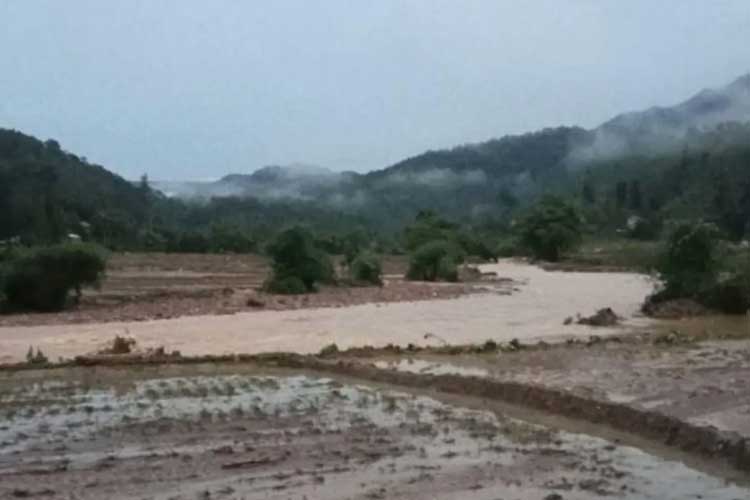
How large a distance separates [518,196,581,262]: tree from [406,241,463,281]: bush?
24173 mm

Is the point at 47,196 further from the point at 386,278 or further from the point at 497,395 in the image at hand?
the point at 497,395

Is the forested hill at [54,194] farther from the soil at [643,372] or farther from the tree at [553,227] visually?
the soil at [643,372]

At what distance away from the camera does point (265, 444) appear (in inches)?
464

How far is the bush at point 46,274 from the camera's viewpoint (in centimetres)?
3375

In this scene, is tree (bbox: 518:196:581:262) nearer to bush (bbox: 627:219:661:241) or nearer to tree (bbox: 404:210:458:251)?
tree (bbox: 404:210:458:251)

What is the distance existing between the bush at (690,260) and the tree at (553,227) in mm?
43588

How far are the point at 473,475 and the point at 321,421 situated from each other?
3996 millimetres

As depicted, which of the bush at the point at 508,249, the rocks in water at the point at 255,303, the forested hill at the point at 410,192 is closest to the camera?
the rocks in water at the point at 255,303

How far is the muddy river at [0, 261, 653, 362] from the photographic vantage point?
2431cm

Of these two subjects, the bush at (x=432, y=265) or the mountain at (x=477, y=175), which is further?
the mountain at (x=477, y=175)

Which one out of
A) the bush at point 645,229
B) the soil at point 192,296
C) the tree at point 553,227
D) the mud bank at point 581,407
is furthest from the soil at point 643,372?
the bush at point 645,229

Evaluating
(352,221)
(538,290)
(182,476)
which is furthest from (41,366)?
(352,221)

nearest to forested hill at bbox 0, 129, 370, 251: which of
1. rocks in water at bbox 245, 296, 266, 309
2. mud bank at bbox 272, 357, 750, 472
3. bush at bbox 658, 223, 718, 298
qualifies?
rocks in water at bbox 245, 296, 266, 309

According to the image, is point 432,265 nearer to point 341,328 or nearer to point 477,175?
point 341,328
